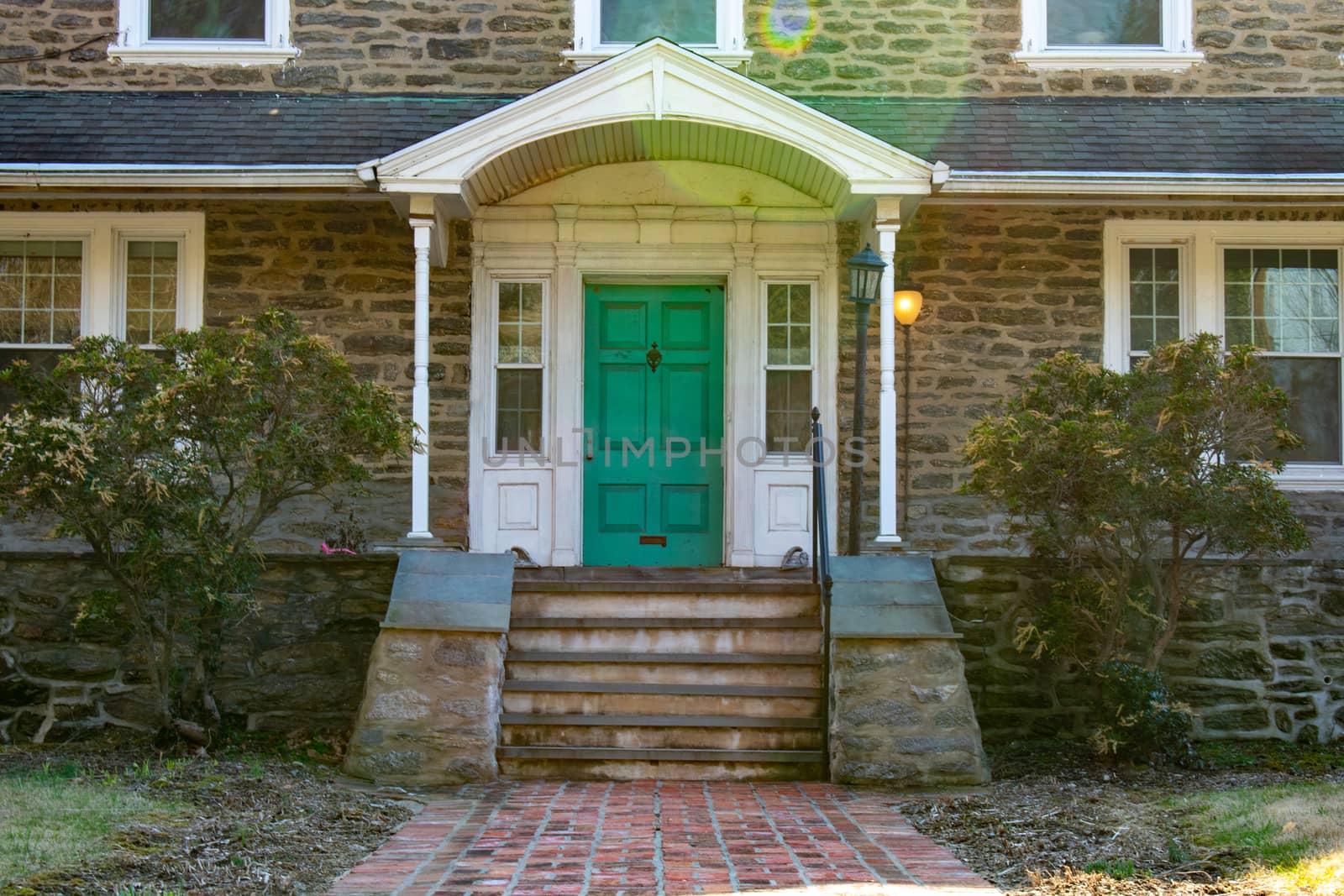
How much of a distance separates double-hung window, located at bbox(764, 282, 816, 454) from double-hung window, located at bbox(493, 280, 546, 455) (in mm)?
1599

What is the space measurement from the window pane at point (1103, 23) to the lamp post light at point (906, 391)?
233 centimetres

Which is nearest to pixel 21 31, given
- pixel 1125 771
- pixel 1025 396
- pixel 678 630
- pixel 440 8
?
pixel 440 8

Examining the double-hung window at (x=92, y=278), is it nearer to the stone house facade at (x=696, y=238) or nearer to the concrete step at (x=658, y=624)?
the stone house facade at (x=696, y=238)

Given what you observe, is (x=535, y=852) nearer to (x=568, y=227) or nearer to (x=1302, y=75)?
(x=568, y=227)

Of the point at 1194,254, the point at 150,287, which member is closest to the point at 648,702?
the point at 150,287

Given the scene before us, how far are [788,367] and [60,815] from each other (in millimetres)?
5816

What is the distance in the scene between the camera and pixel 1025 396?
776cm

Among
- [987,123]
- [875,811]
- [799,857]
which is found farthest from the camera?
[987,123]

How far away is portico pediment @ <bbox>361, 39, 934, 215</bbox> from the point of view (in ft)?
28.1

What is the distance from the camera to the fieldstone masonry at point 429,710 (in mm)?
7023

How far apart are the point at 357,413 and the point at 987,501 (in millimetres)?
3520

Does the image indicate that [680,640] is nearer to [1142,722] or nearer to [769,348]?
[1142,722]

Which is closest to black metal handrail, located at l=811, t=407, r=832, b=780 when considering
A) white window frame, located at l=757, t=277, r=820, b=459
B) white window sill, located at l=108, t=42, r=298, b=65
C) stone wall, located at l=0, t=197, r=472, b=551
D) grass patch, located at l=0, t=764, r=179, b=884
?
white window frame, located at l=757, t=277, r=820, b=459

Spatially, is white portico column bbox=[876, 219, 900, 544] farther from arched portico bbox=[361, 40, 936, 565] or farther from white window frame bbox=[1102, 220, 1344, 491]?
white window frame bbox=[1102, 220, 1344, 491]
